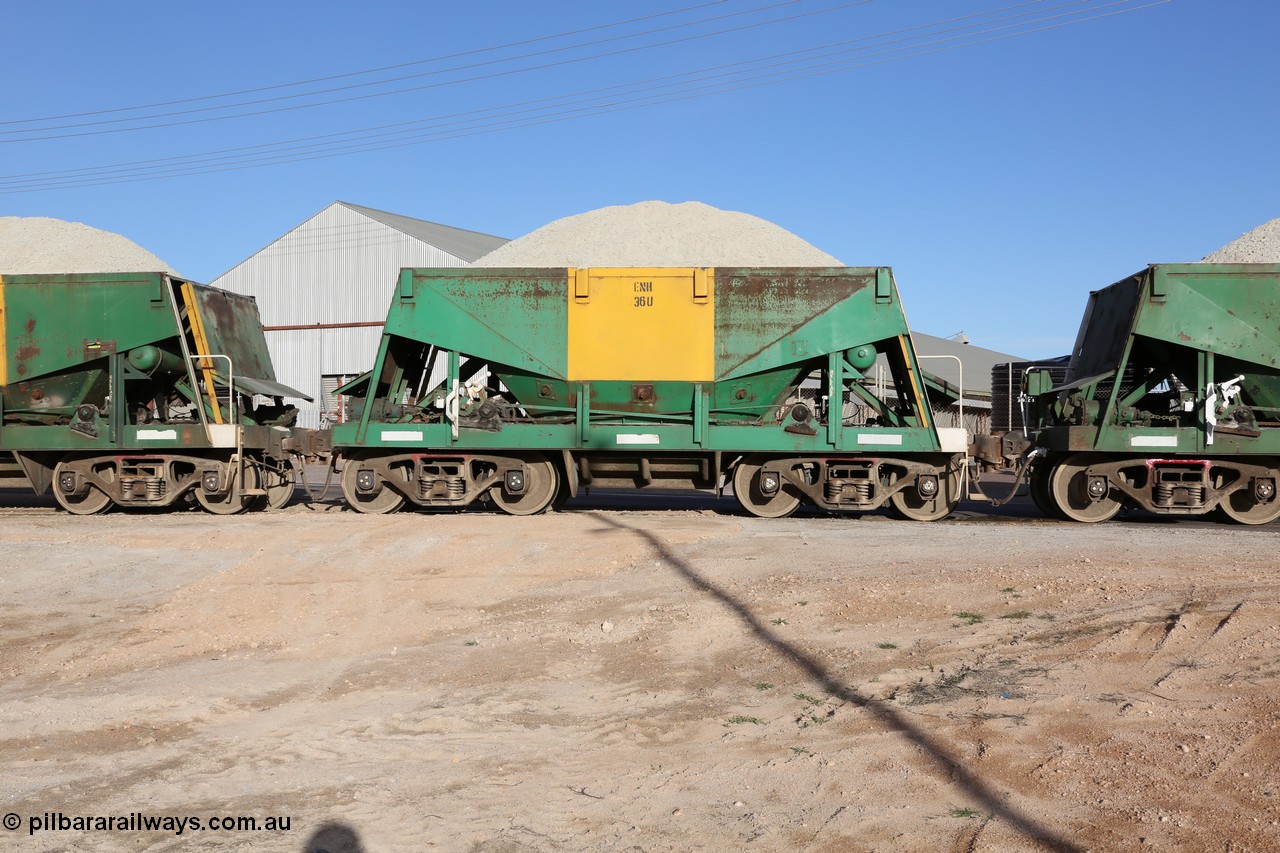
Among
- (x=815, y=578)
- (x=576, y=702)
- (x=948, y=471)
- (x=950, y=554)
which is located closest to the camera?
(x=576, y=702)

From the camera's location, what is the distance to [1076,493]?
47.8ft

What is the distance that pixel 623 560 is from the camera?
1036cm

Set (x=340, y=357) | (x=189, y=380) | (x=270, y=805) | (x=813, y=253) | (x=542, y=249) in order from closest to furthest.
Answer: (x=270, y=805)
(x=189, y=380)
(x=340, y=357)
(x=542, y=249)
(x=813, y=253)

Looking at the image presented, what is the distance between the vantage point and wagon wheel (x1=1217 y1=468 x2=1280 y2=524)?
46.1 feet

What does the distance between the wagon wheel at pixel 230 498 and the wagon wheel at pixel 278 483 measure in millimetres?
484

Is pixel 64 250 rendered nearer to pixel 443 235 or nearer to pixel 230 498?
pixel 443 235

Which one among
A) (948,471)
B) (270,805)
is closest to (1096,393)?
(948,471)

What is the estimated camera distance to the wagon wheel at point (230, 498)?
15.2 m

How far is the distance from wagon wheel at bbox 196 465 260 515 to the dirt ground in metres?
3.69

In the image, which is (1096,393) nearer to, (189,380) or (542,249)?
(189,380)

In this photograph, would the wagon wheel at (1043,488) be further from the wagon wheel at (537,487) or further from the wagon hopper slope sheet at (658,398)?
the wagon wheel at (537,487)

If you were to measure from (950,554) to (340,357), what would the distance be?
32.4 metres

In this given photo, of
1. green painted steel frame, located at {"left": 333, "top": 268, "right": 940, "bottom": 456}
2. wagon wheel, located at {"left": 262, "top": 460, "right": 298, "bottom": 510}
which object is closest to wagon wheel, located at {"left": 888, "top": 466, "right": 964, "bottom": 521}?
green painted steel frame, located at {"left": 333, "top": 268, "right": 940, "bottom": 456}

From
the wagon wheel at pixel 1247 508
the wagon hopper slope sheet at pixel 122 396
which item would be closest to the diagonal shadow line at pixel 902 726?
the wagon hopper slope sheet at pixel 122 396
